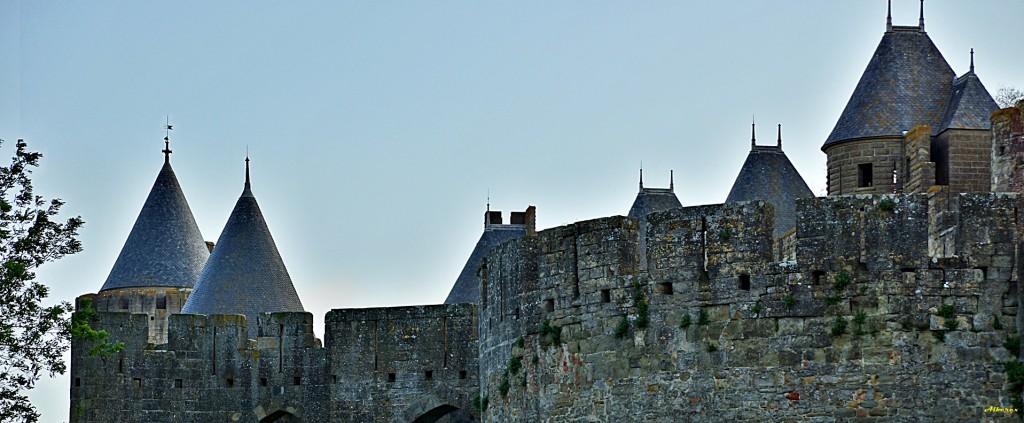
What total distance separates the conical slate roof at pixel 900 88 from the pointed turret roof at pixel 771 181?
219 centimetres

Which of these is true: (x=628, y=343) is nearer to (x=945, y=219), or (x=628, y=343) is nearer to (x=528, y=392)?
(x=528, y=392)

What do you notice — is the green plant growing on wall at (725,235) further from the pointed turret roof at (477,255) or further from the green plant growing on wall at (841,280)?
the pointed turret roof at (477,255)

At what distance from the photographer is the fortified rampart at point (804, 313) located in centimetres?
2095

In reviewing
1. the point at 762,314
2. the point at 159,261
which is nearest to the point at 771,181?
the point at 762,314

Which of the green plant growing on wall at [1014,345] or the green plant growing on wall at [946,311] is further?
the green plant growing on wall at [946,311]

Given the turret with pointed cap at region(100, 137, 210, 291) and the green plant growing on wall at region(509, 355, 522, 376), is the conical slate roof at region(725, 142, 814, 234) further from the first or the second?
the turret with pointed cap at region(100, 137, 210, 291)

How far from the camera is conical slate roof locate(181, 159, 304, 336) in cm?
3991

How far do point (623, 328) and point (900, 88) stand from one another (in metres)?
12.4

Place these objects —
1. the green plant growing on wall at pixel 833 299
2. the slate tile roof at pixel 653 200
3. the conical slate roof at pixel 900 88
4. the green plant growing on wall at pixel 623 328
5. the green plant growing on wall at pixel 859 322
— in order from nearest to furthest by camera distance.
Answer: the green plant growing on wall at pixel 859 322 → the green plant growing on wall at pixel 833 299 → the green plant growing on wall at pixel 623 328 → the conical slate roof at pixel 900 88 → the slate tile roof at pixel 653 200

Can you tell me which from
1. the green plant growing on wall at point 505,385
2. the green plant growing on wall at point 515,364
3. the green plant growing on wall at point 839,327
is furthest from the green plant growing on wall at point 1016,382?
the green plant growing on wall at point 505,385

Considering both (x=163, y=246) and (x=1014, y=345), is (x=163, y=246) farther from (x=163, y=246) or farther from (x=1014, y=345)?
(x=1014, y=345)

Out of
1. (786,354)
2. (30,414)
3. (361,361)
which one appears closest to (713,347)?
(786,354)

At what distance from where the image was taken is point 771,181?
1427 inches

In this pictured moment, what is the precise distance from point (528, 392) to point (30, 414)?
648 cm
